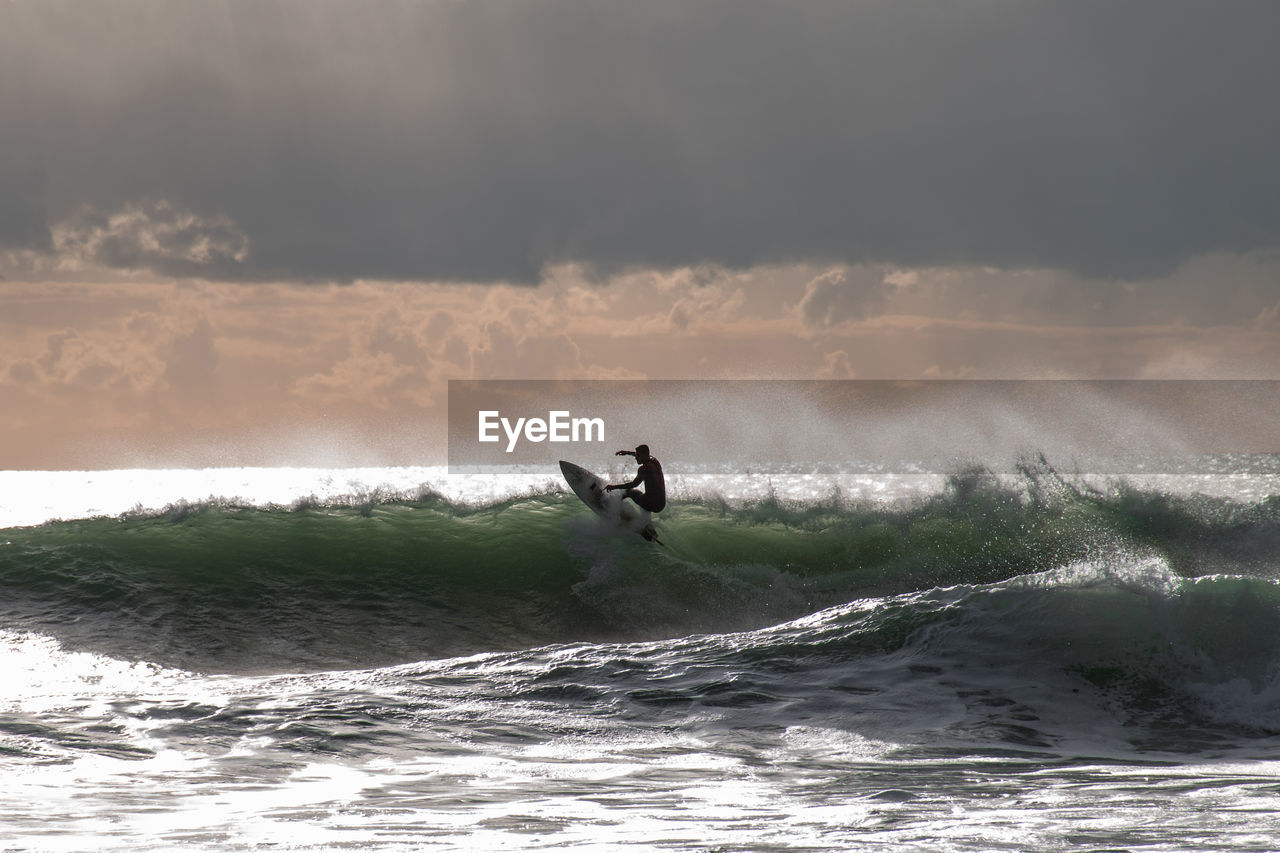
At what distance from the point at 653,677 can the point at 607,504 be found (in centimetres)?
726

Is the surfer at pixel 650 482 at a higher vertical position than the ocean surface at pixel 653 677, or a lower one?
higher

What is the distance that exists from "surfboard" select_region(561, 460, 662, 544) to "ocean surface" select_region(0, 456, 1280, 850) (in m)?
0.23

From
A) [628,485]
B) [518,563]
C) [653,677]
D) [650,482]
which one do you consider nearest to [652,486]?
[650,482]

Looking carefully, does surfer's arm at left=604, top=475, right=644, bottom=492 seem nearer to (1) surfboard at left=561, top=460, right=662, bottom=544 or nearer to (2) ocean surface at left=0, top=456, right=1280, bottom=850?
(1) surfboard at left=561, top=460, right=662, bottom=544

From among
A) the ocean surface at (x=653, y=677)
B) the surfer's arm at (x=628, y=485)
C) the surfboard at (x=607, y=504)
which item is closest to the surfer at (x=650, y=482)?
the surfer's arm at (x=628, y=485)

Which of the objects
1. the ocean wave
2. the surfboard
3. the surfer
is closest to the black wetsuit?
the surfer

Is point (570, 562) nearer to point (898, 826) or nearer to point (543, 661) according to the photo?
point (543, 661)

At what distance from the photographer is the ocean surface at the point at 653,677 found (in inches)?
215

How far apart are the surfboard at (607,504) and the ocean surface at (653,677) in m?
0.23

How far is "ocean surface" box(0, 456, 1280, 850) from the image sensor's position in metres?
5.45

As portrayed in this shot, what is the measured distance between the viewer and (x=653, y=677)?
886cm

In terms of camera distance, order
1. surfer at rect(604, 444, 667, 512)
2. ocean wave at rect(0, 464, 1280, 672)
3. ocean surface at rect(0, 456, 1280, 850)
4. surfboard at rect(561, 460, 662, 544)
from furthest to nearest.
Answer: surfboard at rect(561, 460, 662, 544) < surfer at rect(604, 444, 667, 512) < ocean wave at rect(0, 464, 1280, 672) < ocean surface at rect(0, 456, 1280, 850)

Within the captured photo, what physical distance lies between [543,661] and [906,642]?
10.6ft

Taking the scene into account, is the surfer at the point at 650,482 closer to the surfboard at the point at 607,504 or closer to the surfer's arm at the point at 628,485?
the surfer's arm at the point at 628,485
